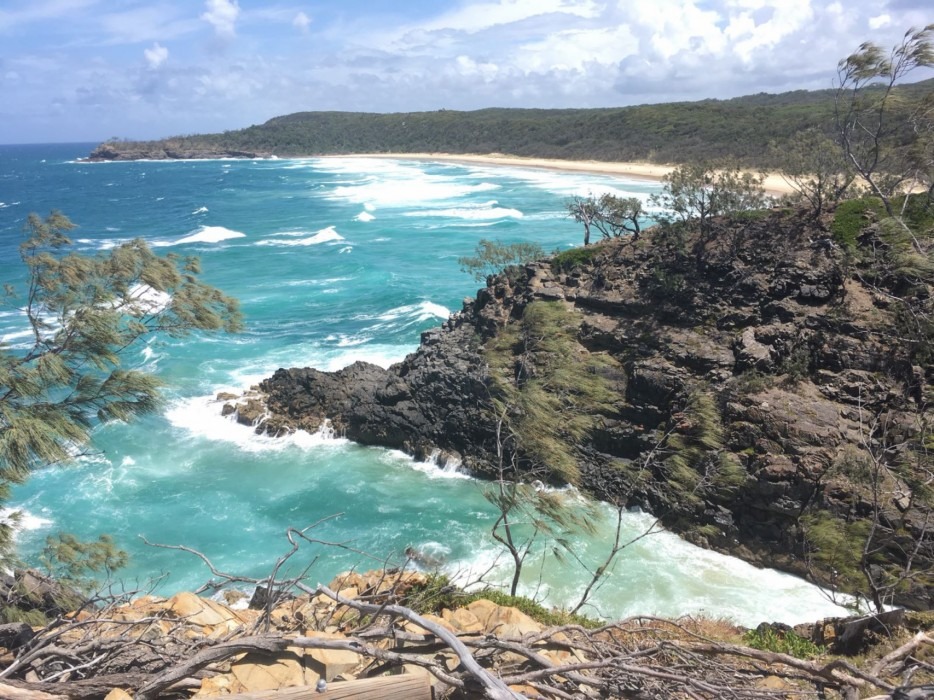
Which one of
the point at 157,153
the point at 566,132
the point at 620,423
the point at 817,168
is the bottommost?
the point at 620,423

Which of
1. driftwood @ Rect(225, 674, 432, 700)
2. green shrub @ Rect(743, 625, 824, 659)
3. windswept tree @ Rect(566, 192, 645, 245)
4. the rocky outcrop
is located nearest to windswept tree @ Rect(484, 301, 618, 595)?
green shrub @ Rect(743, 625, 824, 659)

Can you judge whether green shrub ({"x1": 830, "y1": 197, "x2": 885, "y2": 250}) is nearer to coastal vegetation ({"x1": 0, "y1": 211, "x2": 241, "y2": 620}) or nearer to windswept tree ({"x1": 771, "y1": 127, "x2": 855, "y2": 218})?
windswept tree ({"x1": 771, "y1": 127, "x2": 855, "y2": 218})

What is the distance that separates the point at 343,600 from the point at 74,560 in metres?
5.42

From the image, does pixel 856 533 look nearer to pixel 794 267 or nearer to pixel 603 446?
pixel 603 446

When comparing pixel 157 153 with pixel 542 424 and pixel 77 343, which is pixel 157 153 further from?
pixel 542 424

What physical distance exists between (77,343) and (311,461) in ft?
39.1

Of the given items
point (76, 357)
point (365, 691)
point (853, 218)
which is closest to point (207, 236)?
point (853, 218)

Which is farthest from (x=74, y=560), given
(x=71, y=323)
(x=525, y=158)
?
(x=525, y=158)

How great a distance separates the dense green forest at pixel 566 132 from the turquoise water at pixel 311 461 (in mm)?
24985

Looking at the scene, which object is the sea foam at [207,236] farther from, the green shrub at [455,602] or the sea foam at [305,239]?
the green shrub at [455,602]

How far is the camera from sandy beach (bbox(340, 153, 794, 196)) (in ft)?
196

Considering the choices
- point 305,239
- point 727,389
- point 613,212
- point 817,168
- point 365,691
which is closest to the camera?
point 365,691

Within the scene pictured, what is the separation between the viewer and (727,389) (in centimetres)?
1591

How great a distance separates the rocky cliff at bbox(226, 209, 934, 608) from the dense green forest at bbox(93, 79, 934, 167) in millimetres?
24333
